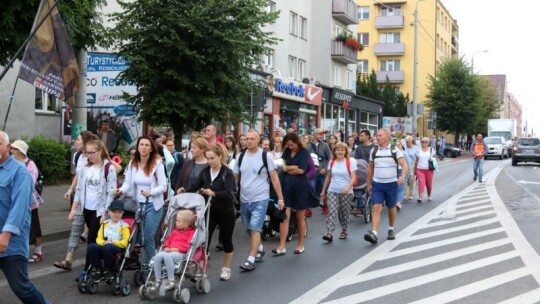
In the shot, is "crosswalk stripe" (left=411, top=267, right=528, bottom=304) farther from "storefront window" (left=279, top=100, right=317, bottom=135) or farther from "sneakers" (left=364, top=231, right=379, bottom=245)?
"storefront window" (left=279, top=100, right=317, bottom=135)

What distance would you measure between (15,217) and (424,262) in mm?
5682

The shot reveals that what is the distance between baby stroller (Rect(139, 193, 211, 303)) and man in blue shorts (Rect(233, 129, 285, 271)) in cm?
99

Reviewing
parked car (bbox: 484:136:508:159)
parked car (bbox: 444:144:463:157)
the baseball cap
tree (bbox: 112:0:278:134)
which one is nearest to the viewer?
the baseball cap

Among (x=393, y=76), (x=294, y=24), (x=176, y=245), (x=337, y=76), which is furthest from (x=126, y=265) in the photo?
(x=393, y=76)

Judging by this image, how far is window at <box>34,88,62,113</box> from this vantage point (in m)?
21.6

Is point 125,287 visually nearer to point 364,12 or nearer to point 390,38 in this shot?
point 390,38

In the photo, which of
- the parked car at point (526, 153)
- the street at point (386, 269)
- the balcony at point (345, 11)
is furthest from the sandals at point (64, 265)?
the balcony at point (345, 11)

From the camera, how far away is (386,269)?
8.39m

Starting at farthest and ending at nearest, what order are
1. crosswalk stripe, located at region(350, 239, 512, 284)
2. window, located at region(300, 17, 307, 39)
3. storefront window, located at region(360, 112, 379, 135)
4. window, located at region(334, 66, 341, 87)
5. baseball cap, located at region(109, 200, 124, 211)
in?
storefront window, located at region(360, 112, 379, 135) < window, located at region(334, 66, 341, 87) < window, located at region(300, 17, 307, 39) < crosswalk stripe, located at region(350, 239, 512, 284) < baseball cap, located at region(109, 200, 124, 211)

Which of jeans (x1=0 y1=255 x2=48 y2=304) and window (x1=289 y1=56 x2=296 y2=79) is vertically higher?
window (x1=289 y1=56 x2=296 y2=79)

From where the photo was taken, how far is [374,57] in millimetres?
72312

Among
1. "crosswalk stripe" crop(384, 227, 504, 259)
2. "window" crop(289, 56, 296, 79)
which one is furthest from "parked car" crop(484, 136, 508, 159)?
"crosswalk stripe" crop(384, 227, 504, 259)

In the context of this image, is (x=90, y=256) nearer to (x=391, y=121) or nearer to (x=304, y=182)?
(x=304, y=182)

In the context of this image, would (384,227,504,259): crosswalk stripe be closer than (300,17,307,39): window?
Yes
